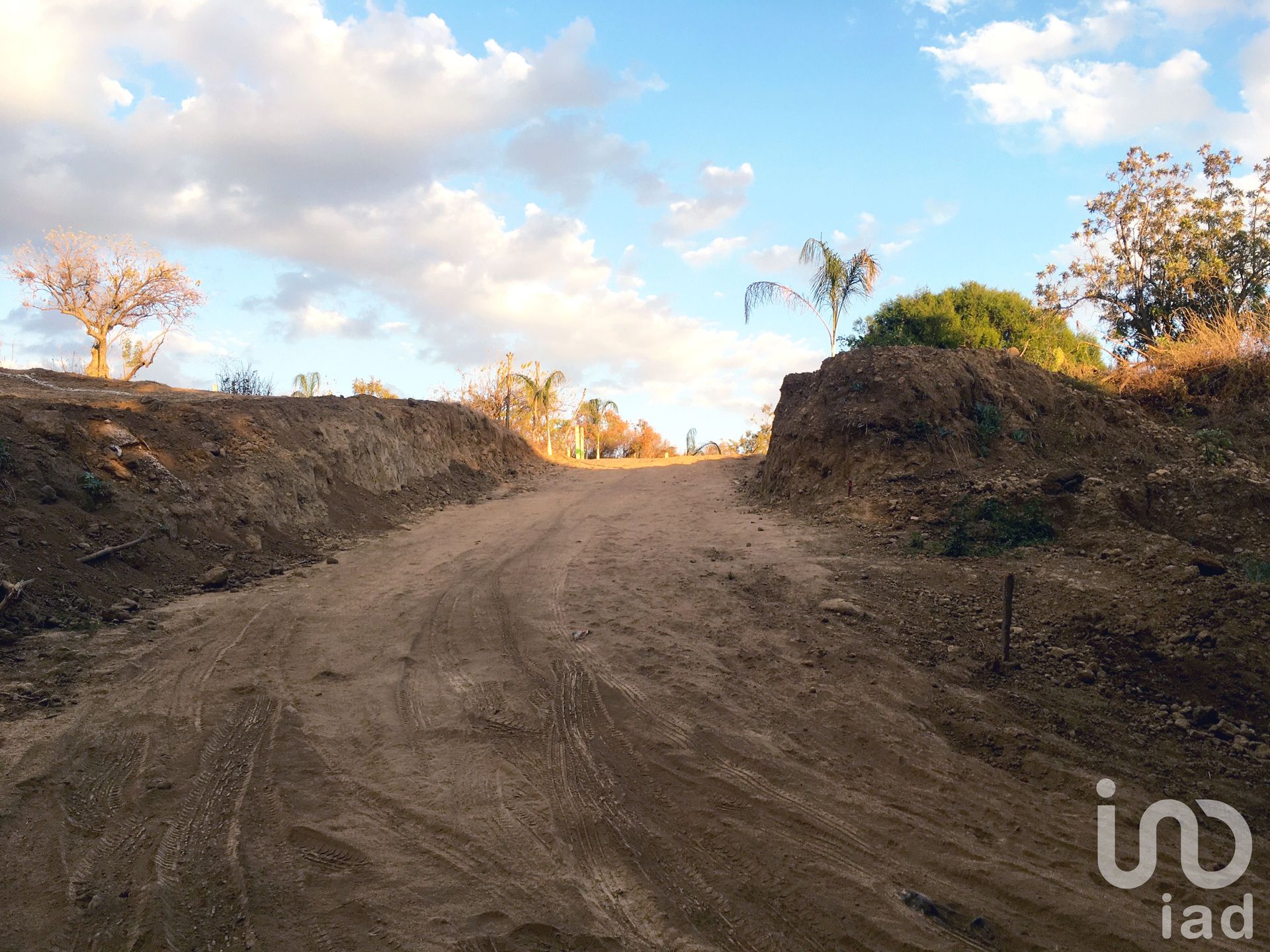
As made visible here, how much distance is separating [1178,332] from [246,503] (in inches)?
762

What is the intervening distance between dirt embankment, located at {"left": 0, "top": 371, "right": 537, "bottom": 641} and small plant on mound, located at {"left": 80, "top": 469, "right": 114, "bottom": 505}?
0.01 meters

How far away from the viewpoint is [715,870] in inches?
142

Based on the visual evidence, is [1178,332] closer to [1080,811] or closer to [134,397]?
[1080,811]

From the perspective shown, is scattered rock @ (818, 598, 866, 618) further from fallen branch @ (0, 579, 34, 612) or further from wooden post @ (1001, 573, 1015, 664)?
fallen branch @ (0, 579, 34, 612)

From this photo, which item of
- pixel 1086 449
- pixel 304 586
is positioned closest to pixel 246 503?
pixel 304 586

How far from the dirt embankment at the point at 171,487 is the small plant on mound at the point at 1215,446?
41.3 ft

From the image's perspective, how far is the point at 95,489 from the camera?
821 centimetres

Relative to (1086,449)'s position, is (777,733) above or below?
below

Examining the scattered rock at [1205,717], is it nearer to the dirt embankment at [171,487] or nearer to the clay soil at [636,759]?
the clay soil at [636,759]

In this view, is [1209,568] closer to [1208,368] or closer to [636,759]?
[636,759]

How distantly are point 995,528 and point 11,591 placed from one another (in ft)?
33.6

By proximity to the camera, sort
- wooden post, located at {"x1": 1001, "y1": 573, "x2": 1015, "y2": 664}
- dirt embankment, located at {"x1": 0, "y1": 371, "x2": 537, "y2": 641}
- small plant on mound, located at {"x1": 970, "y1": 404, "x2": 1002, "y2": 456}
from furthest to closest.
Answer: small plant on mound, located at {"x1": 970, "y1": 404, "x2": 1002, "y2": 456}
dirt embankment, located at {"x1": 0, "y1": 371, "x2": 537, "y2": 641}
wooden post, located at {"x1": 1001, "y1": 573, "x2": 1015, "y2": 664}

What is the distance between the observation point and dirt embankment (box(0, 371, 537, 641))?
7074mm

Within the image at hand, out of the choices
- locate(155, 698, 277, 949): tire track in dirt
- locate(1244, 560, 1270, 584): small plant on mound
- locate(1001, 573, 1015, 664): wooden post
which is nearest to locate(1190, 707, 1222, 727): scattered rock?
locate(1001, 573, 1015, 664): wooden post
